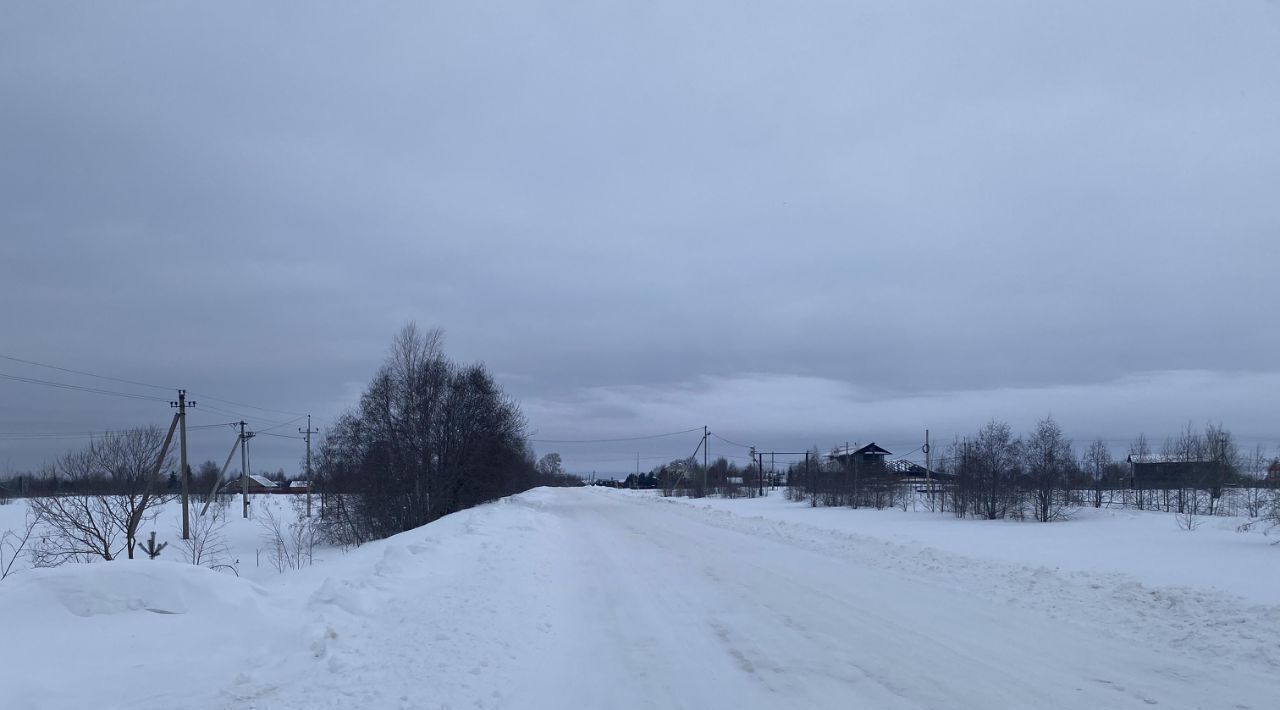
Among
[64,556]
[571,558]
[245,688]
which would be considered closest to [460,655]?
[245,688]

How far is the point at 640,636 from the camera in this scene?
9.60 meters

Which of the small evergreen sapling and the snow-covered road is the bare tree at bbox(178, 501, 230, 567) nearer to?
the small evergreen sapling

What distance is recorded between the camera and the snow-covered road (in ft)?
22.8

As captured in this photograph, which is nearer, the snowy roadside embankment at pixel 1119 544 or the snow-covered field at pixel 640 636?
the snow-covered field at pixel 640 636

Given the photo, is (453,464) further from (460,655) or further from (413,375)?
(460,655)

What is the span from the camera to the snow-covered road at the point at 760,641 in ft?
22.8

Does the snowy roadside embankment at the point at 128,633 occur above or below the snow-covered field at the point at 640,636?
above

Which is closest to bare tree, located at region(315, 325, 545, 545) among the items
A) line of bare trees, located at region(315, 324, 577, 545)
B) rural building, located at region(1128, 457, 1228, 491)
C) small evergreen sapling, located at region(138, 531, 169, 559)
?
line of bare trees, located at region(315, 324, 577, 545)

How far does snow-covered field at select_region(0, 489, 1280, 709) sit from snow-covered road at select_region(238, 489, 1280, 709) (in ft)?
0.13

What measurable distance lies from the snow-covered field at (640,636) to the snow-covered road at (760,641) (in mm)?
39

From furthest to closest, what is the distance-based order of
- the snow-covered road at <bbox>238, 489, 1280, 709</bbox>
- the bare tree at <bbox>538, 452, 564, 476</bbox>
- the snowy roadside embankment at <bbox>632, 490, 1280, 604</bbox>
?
the bare tree at <bbox>538, 452, 564, 476</bbox> < the snowy roadside embankment at <bbox>632, 490, 1280, 604</bbox> < the snow-covered road at <bbox>238, 489, 1280, 709</bbox>

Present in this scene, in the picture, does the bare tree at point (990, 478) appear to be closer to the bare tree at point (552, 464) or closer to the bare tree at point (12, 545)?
the bare tree at point (12, 545)

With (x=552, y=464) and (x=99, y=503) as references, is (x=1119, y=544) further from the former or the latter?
(x=552, y=464)

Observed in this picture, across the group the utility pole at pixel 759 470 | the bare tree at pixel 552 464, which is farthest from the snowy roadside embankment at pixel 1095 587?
the bare tree at pixel 552 464
